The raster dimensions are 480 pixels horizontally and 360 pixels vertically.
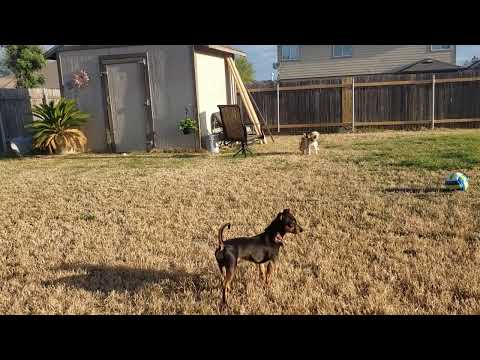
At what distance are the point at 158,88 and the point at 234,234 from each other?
7.97 m

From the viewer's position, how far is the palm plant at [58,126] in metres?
11.3

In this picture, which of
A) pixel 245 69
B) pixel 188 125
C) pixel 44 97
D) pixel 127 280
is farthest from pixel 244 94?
pixel 245 69

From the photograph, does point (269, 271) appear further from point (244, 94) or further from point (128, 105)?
point (244, 94)

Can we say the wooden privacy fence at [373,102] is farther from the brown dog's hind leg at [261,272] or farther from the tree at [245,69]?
the tree at [245,69]

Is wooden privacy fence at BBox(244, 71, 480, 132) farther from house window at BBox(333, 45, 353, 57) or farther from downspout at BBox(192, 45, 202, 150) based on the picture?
house window at BBox(333, 45, 353, 57)

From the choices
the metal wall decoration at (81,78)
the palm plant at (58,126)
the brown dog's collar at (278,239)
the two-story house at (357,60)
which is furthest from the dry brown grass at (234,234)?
the two-story house at (357,60)

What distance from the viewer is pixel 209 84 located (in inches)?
481

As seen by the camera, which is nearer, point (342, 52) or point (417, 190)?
point (417, 190)

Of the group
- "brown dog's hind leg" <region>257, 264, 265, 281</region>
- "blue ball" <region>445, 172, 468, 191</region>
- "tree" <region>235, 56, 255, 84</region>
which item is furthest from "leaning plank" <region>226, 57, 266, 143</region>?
"tree" <region>235, 56, 255, 84</region>

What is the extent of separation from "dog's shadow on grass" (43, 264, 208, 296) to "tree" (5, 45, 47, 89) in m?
22.7

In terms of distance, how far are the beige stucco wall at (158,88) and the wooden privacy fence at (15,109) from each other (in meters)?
2.08
